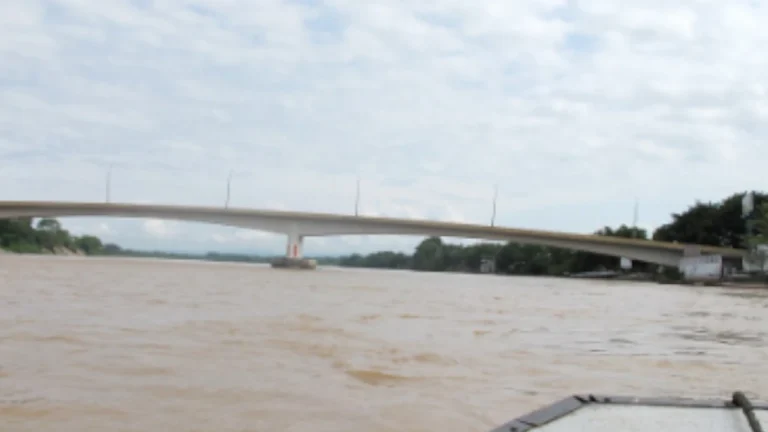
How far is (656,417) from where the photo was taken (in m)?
3.18

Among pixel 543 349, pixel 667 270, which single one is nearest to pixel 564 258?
pixel 667 270

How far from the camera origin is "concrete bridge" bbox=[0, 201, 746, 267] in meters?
48.8

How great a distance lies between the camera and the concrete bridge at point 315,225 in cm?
4884

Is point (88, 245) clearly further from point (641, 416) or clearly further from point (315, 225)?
point (641, 416)

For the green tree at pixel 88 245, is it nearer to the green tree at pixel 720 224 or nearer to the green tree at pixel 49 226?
the green tree at pixel 49 226

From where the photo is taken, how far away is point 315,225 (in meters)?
52.2

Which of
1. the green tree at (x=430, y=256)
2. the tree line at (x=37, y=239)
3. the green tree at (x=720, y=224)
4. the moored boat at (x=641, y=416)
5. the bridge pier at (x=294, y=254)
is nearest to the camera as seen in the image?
the moored boat at (x=641, y=416)

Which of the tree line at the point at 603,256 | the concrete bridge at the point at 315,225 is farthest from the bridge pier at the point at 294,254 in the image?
→ the tree line at the point at 603,256

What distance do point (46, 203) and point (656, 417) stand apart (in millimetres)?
50588

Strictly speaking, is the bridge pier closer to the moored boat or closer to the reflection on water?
the reflection on water

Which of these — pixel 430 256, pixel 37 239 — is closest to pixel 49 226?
pixel 37 239

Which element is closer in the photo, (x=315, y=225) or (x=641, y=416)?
(x=641, y=416)

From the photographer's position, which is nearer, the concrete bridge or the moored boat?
the moored boat

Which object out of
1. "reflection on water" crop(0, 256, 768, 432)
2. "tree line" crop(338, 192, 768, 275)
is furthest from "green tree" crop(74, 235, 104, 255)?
"reflection on water" crop(0, 256, 768, 432)
